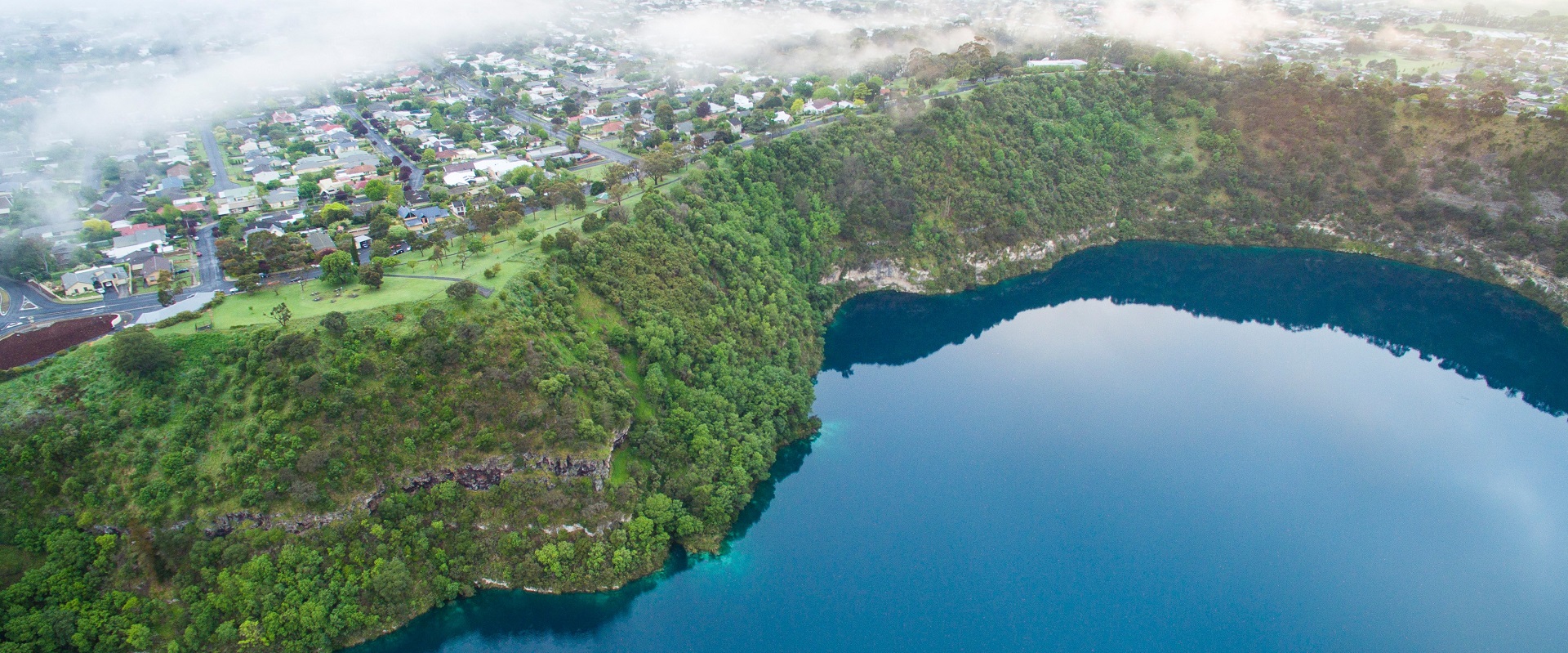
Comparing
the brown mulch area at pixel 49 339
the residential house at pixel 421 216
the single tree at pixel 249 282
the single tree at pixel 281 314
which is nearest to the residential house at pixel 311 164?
the residential house at pixel 421 216

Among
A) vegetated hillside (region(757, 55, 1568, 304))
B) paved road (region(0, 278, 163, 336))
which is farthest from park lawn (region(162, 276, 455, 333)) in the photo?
vegetated hillside (region(757, 55, 1568, 304))

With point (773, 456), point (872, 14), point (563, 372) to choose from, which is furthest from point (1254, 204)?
point (872, 14)

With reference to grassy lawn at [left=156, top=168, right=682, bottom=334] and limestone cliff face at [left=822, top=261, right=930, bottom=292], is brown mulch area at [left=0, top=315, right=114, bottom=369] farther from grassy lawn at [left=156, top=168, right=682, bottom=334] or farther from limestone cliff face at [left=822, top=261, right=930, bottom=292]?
limestone cliff face at [left=822, top=261, right=930, bottom=292]

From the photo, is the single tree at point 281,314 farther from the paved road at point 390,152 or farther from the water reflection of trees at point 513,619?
the paved road at point 390,152

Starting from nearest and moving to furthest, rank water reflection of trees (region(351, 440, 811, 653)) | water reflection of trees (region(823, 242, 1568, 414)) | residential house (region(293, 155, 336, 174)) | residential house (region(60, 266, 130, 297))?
water reflection of trees (region(351, 440, 811, 653)), residential house (region(60, 266, 130, 297)), water reflection of trees (region(823, 242, 1568, 414)), residential house (region(293, 155, 336, 174))

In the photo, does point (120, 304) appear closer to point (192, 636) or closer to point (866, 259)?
point (192, 636)
